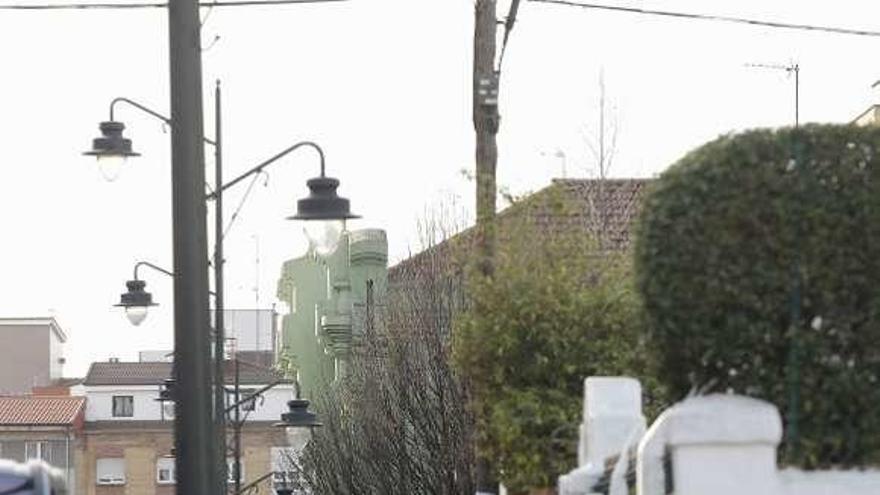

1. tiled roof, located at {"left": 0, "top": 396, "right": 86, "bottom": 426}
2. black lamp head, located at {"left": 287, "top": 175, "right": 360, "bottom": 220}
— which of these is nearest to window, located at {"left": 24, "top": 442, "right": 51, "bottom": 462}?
tiled roof, located at {"left": 0, "top": 396, "right": 86, "bottom": 426}

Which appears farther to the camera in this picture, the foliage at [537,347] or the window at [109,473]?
the window at [109,473]

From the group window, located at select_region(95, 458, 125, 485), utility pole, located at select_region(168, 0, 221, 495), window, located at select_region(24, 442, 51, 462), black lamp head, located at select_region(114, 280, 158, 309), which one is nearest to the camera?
utility pole, located at select_region(168, 0, 221, 495)

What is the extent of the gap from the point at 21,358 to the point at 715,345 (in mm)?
114404

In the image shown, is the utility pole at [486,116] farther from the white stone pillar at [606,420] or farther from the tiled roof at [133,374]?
the tiled roof at [133,374]

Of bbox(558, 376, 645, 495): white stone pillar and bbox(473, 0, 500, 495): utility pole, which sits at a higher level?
bbox(473, 0, 500, 495): utility pole

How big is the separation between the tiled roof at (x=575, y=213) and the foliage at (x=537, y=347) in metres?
0.68

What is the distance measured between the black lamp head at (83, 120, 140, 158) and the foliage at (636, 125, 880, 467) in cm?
1000

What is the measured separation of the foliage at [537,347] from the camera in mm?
19750

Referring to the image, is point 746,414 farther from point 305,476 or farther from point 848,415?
point 305,476

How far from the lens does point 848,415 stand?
34.6 feet

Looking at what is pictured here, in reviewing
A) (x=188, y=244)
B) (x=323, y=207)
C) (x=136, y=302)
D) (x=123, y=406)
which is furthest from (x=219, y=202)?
(x=123, y=406)

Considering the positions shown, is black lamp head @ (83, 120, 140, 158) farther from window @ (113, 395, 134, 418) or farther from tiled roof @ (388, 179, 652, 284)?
window @ (113, 395, 134, 418)

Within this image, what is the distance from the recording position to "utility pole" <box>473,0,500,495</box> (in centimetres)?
2004

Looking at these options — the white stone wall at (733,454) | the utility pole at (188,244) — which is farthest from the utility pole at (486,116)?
the white stone wall at (733,454)
